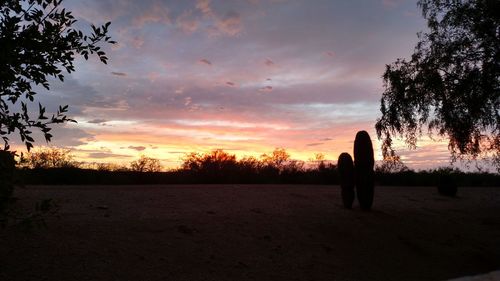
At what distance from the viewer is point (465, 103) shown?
1438 centimetres

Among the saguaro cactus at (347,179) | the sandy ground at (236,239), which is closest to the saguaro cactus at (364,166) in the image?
the saguaro cactus at (347,179)

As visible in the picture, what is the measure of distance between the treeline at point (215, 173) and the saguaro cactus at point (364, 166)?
1324 mm

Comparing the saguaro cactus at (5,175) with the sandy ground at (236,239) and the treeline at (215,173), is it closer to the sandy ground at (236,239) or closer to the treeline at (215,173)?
the sandy ground at (236,239)

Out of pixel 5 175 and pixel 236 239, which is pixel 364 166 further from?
pixel 5 175

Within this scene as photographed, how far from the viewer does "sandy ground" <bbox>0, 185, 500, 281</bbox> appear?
27.2 feet

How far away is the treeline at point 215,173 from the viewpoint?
18953 millimetres

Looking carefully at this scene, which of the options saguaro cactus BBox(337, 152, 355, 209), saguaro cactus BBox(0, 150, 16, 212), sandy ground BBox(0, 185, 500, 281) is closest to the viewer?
saguaro cactus BBox(0, 150, 16, 212)

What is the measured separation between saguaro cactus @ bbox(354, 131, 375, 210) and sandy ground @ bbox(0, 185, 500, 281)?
1.58 feet

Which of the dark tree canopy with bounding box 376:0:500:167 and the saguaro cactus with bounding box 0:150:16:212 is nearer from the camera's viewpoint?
the saguaro cactus with bounding box 0:150:16:212

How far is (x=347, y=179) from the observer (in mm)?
14953

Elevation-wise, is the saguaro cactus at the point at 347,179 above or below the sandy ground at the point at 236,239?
above

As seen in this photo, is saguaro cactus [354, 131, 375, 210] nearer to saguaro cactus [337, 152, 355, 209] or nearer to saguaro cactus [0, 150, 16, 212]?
saguaro cactus [337, 152, 355, 209]

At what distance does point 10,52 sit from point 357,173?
1186cm

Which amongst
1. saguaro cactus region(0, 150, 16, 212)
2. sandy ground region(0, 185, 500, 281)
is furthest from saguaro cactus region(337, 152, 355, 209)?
saguaro cactus region(0, 150, 16, 212)
